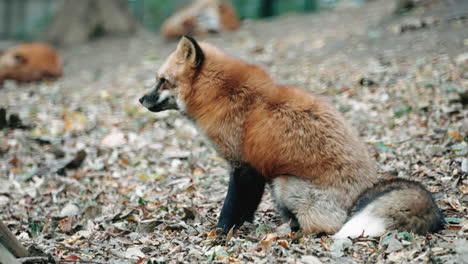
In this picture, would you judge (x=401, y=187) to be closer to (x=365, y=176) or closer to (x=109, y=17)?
Result: (x=365, y=176)

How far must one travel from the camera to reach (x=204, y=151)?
24.7 feet

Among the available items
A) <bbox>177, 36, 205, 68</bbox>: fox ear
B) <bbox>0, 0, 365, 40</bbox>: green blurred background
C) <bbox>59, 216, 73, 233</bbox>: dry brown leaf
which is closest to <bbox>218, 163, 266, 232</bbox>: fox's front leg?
<bbox>177, 36, 205, 68</bbox>: fox ear

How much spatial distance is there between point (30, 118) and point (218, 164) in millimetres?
4405

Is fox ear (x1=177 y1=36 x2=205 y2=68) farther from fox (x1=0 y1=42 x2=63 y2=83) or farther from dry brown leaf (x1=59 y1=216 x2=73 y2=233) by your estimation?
fox (x1=0 y1=42 x2=63 y2=83)

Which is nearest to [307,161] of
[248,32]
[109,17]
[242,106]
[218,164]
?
[242,106]

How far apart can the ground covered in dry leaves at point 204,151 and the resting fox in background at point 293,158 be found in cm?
18

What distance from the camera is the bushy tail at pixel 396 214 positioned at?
412cm

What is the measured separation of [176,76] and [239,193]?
1.30 m

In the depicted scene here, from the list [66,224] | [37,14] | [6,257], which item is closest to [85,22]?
[37,14]

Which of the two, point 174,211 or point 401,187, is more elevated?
point 401,187

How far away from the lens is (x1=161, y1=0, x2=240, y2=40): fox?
14711mm

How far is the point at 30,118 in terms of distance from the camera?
31.4 feet

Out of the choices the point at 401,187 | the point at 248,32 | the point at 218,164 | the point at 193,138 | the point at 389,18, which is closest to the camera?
the point at 401,187

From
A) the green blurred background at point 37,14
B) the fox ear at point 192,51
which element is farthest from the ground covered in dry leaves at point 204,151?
the green blurred background at point 37,14
